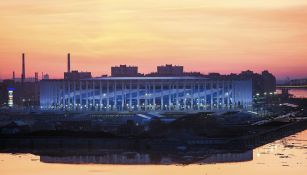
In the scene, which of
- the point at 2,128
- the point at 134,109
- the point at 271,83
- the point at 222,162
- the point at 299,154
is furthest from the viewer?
the point at 271,83

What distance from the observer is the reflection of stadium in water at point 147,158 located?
45.5 meters

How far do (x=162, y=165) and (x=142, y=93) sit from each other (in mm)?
60860

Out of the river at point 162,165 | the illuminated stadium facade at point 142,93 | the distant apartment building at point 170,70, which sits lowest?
the river at point 162,165

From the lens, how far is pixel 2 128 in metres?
61.0

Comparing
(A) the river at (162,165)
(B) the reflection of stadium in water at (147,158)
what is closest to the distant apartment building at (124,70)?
(A) the river at (162,165)

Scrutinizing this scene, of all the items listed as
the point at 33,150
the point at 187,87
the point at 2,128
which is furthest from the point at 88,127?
the point at 187,87

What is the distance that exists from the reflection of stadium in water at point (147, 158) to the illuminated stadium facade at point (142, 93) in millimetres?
54658

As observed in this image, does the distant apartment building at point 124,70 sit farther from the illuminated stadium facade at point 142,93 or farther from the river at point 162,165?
the river at point 162,165

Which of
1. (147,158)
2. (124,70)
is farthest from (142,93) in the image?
(147,158)

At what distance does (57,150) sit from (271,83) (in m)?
145

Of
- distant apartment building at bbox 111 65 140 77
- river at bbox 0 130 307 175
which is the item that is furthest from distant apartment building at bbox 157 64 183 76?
river at bbox 0 130 307 175

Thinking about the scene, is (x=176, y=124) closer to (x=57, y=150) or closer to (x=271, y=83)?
(x=57, y=150)

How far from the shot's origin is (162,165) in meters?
43.9

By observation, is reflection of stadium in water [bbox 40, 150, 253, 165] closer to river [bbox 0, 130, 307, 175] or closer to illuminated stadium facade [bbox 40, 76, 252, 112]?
river [bbox 0, 130, 307, 175]
